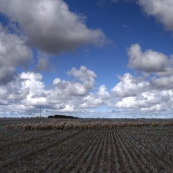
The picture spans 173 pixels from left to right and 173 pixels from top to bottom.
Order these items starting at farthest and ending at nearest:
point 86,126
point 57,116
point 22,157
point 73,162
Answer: point 57,116 → point 86,126 → point 22,157 → point 73,162

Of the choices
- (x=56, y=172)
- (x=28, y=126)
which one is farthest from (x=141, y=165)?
A: (x=28, y=126)

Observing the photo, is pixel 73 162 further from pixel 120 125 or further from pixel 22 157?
pixel 120 125

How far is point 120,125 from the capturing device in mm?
70938

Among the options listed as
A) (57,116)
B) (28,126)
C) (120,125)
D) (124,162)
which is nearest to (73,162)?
(124,162)

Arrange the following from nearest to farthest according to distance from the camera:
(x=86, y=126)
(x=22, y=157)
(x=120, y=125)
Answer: (x=22, y=157), (x=86, y=126), (x=120, y=125)

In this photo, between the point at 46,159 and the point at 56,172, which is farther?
the point at 46,159

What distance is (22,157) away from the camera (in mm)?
20062

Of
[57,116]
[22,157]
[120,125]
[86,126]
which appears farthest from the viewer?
[57,116]

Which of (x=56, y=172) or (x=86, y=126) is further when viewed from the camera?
(x=86, y=126)

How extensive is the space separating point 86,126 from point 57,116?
122067 millimetres

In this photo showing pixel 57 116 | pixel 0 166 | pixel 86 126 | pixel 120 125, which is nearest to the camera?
pixel 0 166

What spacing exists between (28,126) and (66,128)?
25.8 feet

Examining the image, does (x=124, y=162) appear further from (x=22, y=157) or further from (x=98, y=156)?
(x=22, y=157)

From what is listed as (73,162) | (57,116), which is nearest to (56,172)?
(73,162)
